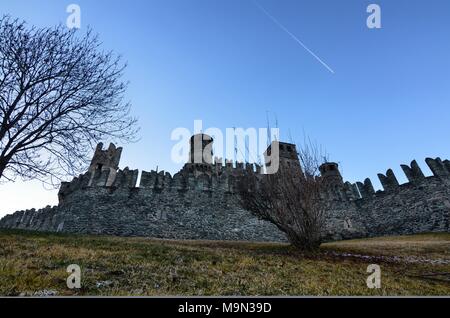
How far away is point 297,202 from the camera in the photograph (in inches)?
451

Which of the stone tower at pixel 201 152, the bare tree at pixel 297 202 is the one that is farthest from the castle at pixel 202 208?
the stone tower at pixel 201 152

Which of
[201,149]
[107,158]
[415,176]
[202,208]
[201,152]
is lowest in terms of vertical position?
[202,208]

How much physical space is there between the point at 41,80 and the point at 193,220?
1162cm

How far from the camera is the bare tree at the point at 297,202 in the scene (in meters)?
11.2

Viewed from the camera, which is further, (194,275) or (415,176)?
(415,176)

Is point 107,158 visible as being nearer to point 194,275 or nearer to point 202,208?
point 202,208

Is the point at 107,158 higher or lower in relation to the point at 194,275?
higher

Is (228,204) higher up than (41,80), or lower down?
lower down

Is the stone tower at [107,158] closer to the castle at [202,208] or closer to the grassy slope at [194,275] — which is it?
the castle at [202,208]

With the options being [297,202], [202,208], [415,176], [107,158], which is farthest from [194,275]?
[415,176]

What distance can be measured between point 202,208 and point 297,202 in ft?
32.3
